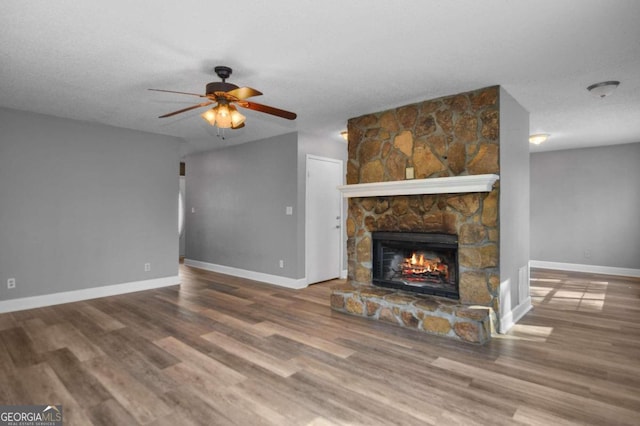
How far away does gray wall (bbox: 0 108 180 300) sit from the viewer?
4.08 m

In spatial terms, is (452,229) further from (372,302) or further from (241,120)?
(241,120)

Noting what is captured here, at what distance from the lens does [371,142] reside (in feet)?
13.6

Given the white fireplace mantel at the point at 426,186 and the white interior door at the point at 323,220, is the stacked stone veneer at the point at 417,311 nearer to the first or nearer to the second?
the white fireplace mantel at the point at 426,186

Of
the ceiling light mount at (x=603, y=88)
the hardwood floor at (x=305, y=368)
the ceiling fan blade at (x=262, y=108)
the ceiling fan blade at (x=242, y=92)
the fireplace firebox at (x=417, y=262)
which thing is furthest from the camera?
the fireplace firebox at (x=417, y=262)

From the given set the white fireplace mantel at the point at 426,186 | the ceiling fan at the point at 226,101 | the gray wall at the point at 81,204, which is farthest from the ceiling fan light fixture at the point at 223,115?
the gray wall at the point at 81,204

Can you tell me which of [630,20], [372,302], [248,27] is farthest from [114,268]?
[630,20]

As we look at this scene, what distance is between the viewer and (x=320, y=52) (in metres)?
2.63

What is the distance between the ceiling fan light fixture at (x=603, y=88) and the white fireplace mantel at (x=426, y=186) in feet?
4.21

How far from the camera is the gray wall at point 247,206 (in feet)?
17.3

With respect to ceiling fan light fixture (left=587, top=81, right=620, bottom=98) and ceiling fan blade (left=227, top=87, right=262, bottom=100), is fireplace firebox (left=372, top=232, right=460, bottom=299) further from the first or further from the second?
ceiling fan blade (left=227, top=87, right=262, bottom=100)

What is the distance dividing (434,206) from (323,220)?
231 cm

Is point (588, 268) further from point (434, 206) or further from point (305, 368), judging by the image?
point (305, 368)

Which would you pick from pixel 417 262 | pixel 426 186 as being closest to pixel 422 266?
pixel 417 262

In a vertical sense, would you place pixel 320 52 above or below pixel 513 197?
above
